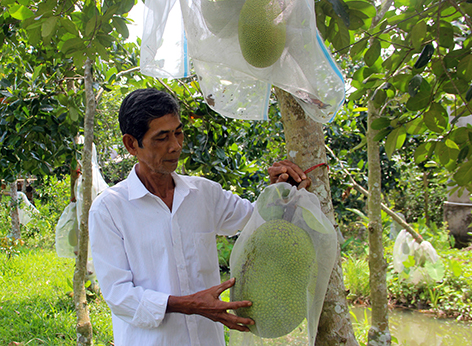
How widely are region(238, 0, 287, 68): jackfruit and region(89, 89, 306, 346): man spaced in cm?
36

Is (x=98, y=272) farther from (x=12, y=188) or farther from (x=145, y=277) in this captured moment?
(x=12, y=188)

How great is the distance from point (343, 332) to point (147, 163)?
0.79 meters

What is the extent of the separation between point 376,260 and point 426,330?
2276 millimetres

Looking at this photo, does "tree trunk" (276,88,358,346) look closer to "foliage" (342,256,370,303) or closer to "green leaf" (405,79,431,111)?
"green leaf" (405,79,431,111)

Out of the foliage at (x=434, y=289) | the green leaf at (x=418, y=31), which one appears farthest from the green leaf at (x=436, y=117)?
the foliage at (x=434, y=289)

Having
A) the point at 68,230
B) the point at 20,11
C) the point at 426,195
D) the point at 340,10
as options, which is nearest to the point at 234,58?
the point at 340,10

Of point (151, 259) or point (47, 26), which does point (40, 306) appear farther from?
point (47, 26)

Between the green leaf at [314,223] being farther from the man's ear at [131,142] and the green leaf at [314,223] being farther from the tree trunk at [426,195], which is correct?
the tree trunk at [426,195]

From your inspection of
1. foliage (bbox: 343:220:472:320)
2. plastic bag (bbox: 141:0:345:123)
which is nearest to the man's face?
plastic bag (bbox: 141:0:345:123)

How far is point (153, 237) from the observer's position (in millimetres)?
1154

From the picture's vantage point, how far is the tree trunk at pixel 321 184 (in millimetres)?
996

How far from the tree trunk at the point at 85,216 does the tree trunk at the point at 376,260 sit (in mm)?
1554

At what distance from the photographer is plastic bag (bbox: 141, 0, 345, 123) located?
87 cm

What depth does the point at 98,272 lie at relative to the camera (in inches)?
42.1
